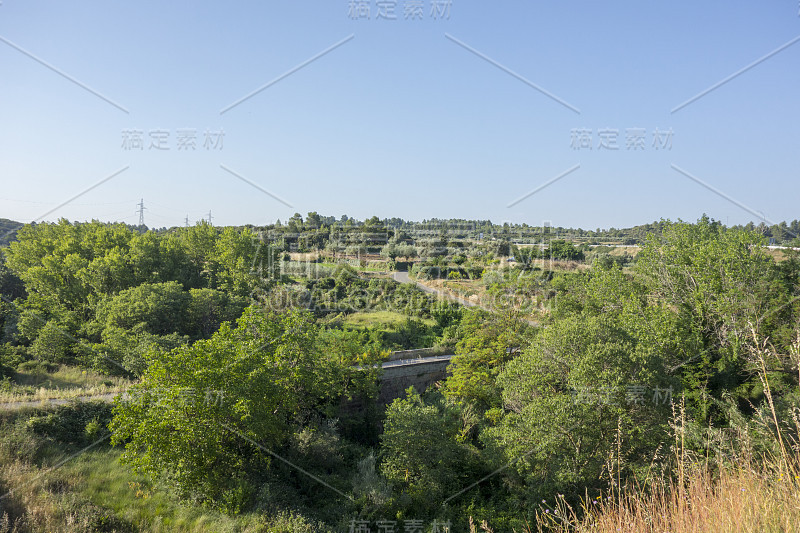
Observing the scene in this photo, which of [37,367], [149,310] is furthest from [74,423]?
[149,310]

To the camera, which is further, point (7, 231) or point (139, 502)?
point (7, 231)

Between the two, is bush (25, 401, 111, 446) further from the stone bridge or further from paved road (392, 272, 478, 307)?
paved road (392, 272, 478, 307)

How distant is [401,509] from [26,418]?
44.8 ft

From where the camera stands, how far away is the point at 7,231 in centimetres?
7381

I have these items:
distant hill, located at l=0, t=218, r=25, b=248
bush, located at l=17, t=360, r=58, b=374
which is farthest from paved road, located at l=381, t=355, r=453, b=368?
distant hill, located at l=0, t=218, r=25, b=248

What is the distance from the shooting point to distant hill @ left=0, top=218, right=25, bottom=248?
227 feet

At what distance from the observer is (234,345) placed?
1495 centimetres

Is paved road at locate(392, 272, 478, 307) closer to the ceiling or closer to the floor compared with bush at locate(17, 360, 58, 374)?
closer to the ceiling

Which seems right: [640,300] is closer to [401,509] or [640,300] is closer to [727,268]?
[727,268]

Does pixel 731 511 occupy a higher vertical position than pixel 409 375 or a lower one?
higher

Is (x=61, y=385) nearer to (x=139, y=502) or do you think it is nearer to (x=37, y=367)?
(x=37, y=367)

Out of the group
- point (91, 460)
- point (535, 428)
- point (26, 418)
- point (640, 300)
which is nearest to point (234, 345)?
point (91, 460)

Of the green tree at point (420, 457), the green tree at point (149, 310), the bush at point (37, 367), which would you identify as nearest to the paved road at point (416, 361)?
the green tree at point (420, 457)

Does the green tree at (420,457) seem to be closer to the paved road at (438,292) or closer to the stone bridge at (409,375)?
the stone bridge at (409,375)
